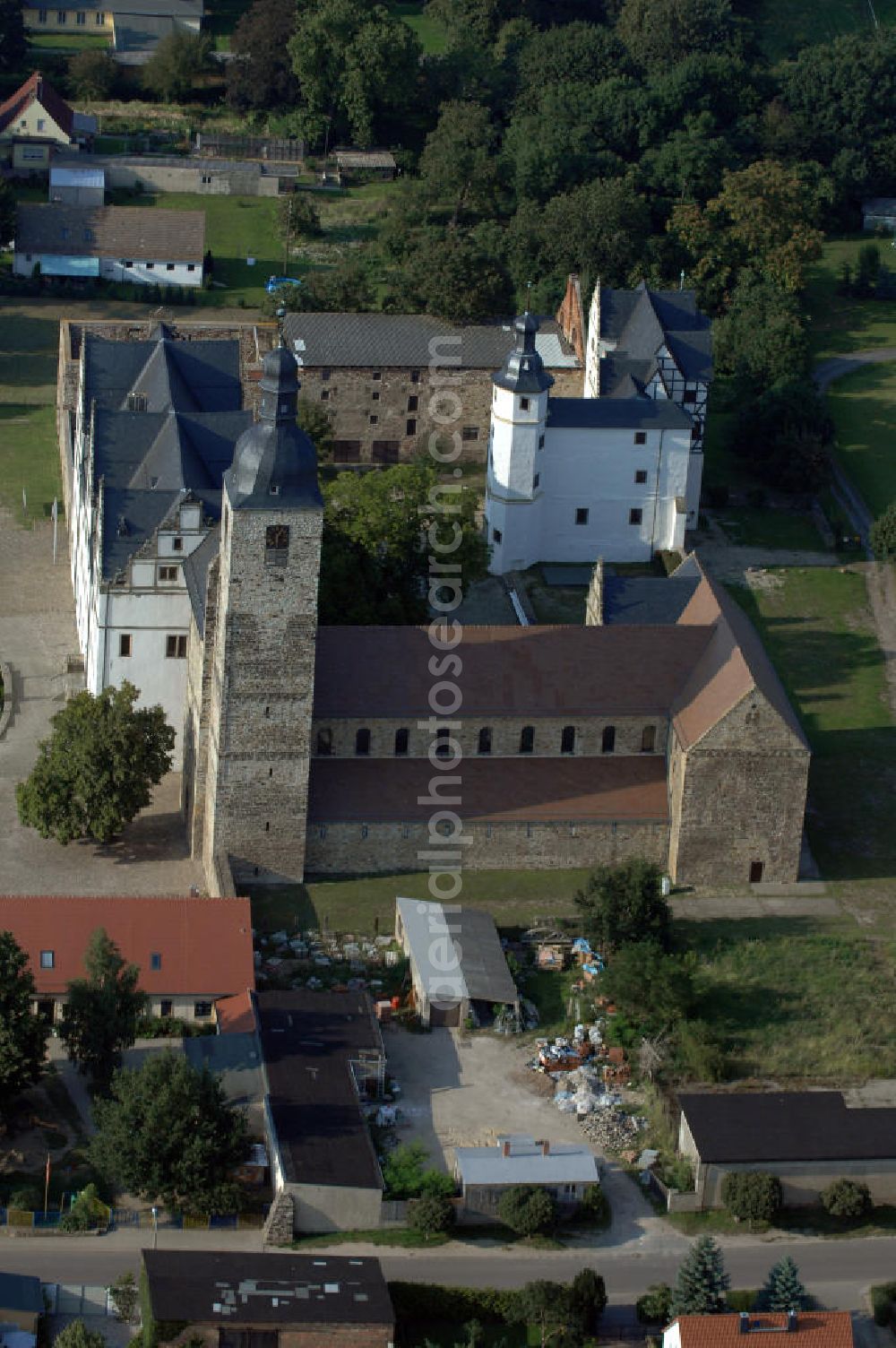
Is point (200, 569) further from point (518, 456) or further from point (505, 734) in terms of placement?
point (518, 456)

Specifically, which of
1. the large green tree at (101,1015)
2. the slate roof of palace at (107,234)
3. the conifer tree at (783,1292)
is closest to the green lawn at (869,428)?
the slate roof of palace at (107,234)

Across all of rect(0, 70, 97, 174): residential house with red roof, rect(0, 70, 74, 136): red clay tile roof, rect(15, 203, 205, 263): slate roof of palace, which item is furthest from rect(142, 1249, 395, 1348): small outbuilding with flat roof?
rect(0, 70, 74, 136): red clay tile roof

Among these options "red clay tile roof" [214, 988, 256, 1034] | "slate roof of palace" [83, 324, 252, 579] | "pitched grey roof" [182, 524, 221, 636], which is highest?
"slate roof of palace" [83, 324, 252, 579]

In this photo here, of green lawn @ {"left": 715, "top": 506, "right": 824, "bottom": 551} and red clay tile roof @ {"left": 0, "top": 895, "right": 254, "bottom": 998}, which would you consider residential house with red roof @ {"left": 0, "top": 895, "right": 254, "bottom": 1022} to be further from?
green lawn @ {"left": 715, "top": 506, "right": 824, "bottom": 551}

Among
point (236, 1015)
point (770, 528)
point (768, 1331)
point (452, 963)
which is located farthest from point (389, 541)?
point (768, 1331)

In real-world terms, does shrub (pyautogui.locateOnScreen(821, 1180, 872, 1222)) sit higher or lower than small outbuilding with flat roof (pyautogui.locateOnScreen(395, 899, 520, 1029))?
lower

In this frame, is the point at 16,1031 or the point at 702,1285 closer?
the point at 702,1285

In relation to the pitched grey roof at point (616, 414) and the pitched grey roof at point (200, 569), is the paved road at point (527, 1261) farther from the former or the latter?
the pitched grey roof at point (616, 414)
